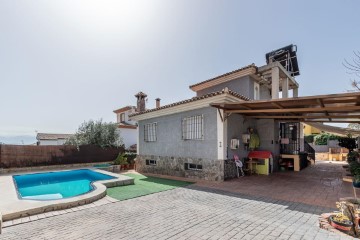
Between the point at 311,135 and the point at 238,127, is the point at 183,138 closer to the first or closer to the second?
the point at 238,127

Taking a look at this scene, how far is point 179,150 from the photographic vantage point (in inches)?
602

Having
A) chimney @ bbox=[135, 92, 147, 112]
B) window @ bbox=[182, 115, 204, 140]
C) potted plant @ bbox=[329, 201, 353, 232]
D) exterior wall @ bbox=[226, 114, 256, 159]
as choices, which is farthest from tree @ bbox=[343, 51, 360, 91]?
chimney @ bbox=[135, 92, 147, 112]

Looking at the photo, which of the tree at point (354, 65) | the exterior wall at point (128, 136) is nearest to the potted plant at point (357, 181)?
the tree at point (354, 65)

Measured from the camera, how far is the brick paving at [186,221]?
557cm

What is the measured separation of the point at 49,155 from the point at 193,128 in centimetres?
1574

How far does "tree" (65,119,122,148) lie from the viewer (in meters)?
24.0

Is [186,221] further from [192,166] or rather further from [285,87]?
[285,87]

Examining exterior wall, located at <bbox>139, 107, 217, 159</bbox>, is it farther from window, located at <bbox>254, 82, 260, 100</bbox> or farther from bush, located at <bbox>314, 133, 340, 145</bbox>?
bush, located at <bbox>314, 133, 340, 145</bbox>

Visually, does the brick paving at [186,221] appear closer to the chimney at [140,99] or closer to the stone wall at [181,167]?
the stone wall at [181,167]

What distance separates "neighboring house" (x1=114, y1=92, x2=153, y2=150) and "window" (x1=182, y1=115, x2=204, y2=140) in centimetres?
1050

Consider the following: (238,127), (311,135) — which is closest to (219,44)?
(238,127)

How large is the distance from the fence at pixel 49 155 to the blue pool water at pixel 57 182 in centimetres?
385

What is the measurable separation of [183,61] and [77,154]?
14.9 meters

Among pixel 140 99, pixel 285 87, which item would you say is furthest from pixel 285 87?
pixel 140 99
